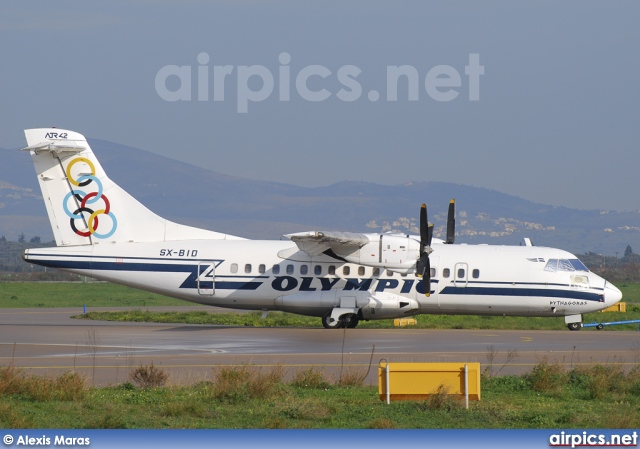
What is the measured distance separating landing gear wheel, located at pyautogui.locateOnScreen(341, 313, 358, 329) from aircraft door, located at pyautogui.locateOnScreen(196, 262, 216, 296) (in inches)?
196

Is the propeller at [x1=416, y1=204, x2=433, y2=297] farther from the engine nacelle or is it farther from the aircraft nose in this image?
the aircraft nose

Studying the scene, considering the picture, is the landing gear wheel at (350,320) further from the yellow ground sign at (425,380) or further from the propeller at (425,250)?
the yellow ground sign at (425,380)

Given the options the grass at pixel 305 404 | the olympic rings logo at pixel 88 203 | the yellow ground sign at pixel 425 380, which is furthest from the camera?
the olympic rings logo at pixel 88 203

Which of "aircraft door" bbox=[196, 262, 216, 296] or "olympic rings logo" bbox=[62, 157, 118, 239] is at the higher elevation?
"olympic rings logo" bbox=[62, 157, 118, 239]

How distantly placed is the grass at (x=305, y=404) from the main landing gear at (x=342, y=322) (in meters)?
15.6

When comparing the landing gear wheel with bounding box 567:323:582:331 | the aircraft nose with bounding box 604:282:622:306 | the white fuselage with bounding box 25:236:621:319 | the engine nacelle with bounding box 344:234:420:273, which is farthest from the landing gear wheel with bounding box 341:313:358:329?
the aircraft nose with bounding box 604:282:622:306

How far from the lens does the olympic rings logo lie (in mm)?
38156

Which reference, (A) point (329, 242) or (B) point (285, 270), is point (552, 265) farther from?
(B) point (285, 270)

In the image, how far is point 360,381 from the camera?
20578 millimetres

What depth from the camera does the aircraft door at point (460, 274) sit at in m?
37.0

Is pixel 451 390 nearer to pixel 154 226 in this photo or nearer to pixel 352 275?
pixel 352 275

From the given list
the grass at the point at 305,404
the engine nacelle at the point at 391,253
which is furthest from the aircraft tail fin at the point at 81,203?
the grass at the point at 305,404

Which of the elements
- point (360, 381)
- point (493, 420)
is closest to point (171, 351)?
point (360, 381)

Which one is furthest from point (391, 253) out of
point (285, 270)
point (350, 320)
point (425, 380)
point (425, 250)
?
point (425, 380)
